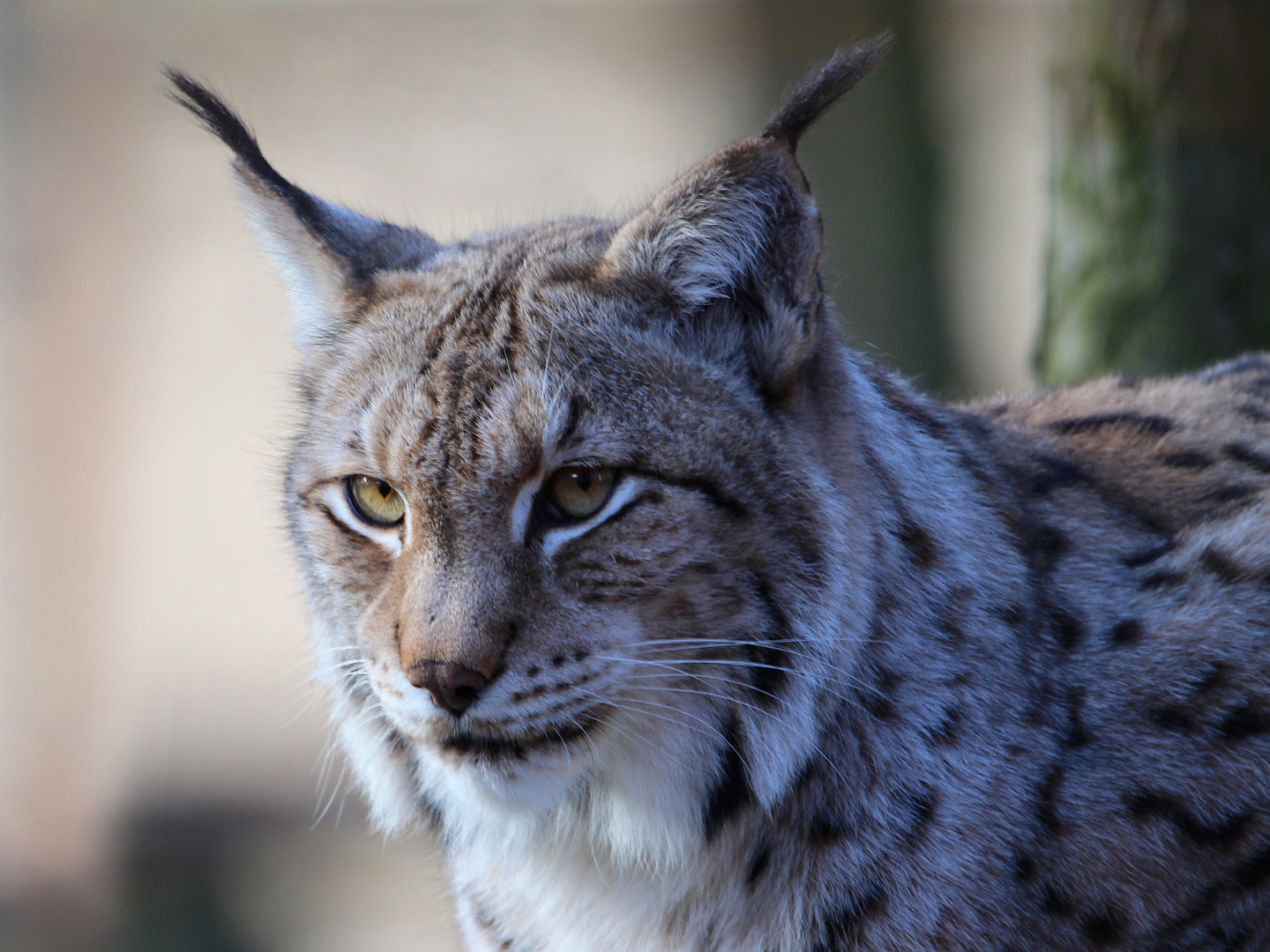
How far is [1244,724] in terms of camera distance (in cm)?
282

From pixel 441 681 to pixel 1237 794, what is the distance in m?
1.72

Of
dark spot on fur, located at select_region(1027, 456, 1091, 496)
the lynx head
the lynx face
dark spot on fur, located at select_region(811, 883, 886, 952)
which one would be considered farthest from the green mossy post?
dark spot on fur, located at select_region(811, 883, 886, 952)

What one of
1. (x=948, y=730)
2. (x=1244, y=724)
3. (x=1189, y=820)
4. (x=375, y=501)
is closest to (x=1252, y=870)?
(x=1189, y=820)

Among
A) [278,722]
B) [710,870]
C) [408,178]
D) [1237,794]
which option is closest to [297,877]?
[278,722]

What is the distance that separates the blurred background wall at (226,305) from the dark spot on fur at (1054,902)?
215 inches

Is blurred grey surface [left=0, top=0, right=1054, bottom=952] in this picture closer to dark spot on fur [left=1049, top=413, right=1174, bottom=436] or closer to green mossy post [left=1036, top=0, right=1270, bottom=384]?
green mossy post [left=1036, top=0, right=1270, bottom=384]

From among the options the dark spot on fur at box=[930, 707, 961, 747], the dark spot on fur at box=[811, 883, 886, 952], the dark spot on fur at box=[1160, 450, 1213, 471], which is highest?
the dark spot on fur at box=[1160, 450, 1213, 471]

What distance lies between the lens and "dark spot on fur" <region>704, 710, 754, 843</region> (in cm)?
269

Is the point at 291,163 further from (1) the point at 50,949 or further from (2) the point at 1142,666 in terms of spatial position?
(2) the point at 1142,666

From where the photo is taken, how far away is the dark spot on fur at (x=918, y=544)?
9.41 ft

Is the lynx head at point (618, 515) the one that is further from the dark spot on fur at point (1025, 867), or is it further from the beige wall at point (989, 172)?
the beige wall at point (989, 172)

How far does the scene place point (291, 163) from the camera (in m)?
7.42

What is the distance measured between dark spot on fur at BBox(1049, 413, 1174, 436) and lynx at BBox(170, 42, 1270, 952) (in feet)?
1.73

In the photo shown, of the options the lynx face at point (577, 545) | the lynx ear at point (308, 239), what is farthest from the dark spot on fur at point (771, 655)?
the lynx ear at point (308, 239)
